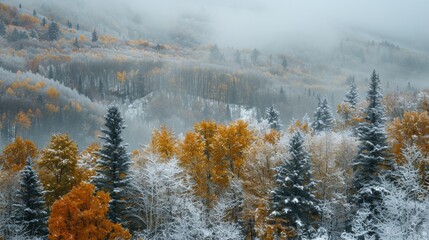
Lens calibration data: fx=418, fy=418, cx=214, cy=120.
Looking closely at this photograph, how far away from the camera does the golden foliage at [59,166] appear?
37875mm

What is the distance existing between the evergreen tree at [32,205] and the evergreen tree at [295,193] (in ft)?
64.2

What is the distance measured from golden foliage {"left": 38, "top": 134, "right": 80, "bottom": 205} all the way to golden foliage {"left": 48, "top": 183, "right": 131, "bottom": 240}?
26.9ft

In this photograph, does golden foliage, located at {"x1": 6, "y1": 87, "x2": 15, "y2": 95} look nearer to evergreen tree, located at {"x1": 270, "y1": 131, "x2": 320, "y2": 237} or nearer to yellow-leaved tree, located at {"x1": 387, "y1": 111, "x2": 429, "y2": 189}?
yellow-leaved tree, located at {"x1": 387, "y1": 111, "x2": 429, "y2": 189}

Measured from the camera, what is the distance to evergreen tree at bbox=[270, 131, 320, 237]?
30.8 m

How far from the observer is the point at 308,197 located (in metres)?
31.6

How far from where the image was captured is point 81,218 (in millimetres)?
30125

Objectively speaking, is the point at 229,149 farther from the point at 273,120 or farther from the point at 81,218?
the point at 273,120

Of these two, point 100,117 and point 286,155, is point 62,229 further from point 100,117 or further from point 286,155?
point 100,117

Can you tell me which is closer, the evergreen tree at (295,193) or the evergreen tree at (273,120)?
the evergreen tree at (295,193)

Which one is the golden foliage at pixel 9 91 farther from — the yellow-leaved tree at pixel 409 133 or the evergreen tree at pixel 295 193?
the evergreen tree at pixel 295 193

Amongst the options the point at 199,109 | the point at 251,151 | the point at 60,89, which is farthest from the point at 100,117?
the point at 251,151

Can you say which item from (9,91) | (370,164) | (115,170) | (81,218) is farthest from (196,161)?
(9,91)

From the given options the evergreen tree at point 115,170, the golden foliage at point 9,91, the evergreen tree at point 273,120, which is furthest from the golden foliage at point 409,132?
the golden foliage at point 9,91

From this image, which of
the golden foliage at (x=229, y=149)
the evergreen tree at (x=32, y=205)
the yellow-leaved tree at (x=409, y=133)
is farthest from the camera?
the golden foliage at (x=229, y=149)
